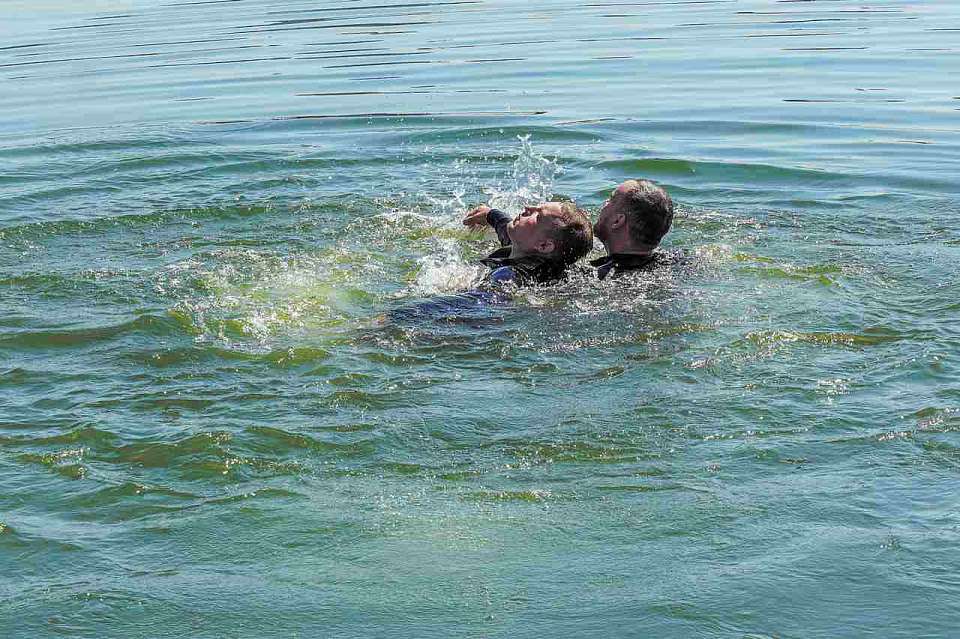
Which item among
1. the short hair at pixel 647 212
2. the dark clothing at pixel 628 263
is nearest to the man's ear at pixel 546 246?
the dark clothing at pixel 628 263

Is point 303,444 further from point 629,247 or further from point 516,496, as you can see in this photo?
point 629,247

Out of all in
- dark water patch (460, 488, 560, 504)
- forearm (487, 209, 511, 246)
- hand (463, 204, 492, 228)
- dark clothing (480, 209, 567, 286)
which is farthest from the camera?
hand (463, 204, 492, 228)

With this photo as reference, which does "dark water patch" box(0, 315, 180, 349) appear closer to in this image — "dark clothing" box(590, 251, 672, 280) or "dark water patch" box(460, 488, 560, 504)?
"dark water patch" box(460, 488, 560, 504)

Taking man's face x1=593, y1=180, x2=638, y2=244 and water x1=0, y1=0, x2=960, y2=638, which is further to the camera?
man's face x1=593, y1=180, x2=638, y2=244

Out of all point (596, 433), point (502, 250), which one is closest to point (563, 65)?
point (502, 250)

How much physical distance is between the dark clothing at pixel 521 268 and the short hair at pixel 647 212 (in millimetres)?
631

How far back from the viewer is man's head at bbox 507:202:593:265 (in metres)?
8.25

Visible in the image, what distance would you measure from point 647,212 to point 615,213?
245 millimetres

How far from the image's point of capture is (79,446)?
5398 millimetres

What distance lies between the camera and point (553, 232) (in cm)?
825

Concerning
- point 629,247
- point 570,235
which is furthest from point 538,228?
point 629,247

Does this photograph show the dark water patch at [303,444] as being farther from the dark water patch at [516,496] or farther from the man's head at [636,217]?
the man's head at [636,217]

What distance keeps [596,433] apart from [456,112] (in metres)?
10.2

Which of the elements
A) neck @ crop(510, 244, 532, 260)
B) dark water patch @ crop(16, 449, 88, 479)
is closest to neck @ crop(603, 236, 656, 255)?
neck @ crop(510, 244, 532, 260)
